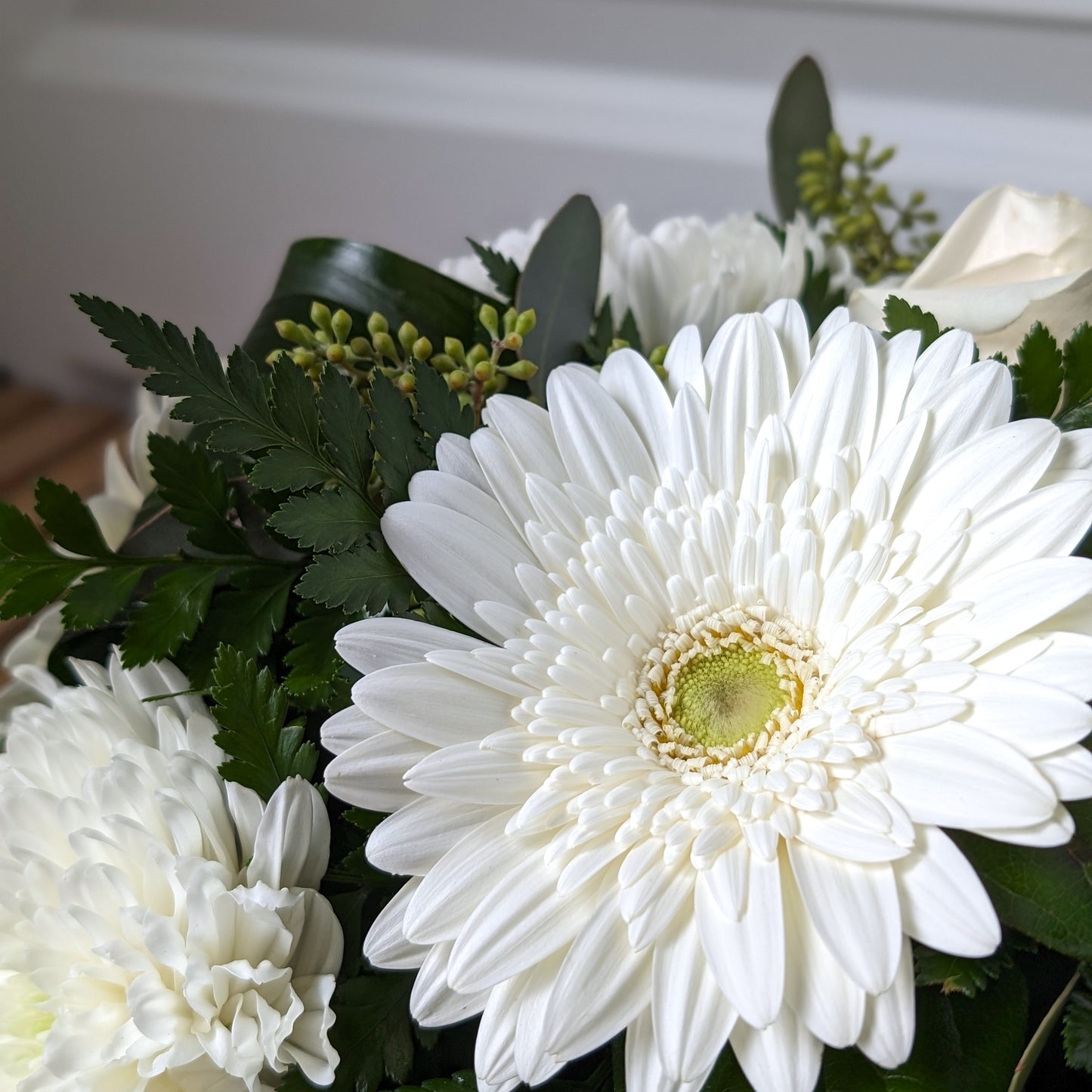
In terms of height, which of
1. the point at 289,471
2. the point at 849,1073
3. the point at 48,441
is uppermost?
the point at 289,471

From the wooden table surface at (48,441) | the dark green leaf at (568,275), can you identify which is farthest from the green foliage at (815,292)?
the wooden table surface at (48,441)

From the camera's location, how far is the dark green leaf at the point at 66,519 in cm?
34

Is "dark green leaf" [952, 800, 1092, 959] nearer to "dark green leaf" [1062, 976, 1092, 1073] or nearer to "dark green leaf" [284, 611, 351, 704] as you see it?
"dark green leaf" [1062, 976, 1092, 1073]

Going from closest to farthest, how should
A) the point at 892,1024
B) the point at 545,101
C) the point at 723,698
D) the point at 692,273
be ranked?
the point at 892,1024, the point at 723,698, the point at 692,273, the point at 545,101

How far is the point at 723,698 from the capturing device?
12.7 inches

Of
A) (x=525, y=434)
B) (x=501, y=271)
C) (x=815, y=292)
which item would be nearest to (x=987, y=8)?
(x=815, y=292)

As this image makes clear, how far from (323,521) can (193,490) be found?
0.07 meters

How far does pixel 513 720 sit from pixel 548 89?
59cm

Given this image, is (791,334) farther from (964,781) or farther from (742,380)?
(964,781)

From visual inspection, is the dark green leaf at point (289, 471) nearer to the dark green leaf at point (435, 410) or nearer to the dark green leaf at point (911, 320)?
the dark green leaf at point (435, 410)

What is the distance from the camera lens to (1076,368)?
29 cm

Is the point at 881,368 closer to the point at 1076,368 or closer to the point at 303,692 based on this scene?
the point at 1076,368

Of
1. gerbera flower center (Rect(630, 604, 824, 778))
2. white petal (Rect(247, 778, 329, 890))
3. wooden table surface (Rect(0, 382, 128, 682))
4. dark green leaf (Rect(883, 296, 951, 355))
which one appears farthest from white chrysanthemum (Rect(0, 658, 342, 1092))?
wooden table surface (Rect(0, 382, 128, 682))

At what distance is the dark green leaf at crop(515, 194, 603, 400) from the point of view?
0.40m
